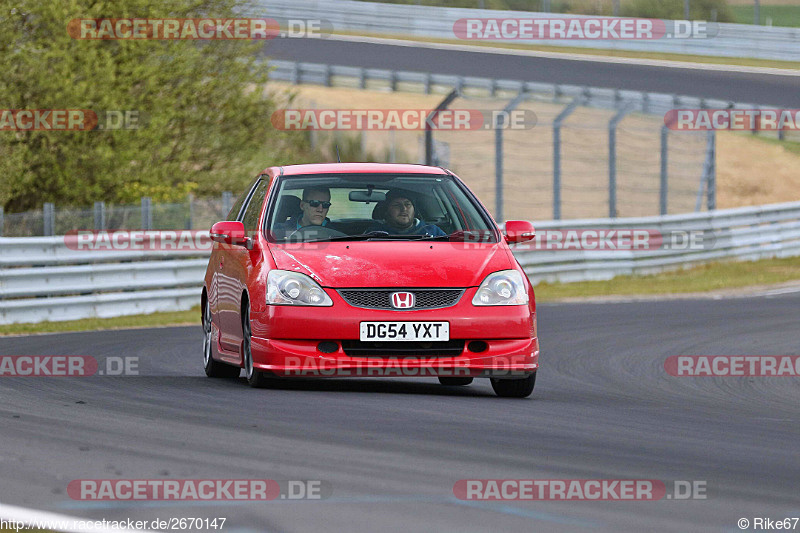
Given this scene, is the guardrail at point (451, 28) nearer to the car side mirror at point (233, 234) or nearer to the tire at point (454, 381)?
the tire at point (454, 381)

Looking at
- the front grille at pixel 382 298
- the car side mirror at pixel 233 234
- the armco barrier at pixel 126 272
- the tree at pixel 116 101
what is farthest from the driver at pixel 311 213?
the tree at pixel 116 101

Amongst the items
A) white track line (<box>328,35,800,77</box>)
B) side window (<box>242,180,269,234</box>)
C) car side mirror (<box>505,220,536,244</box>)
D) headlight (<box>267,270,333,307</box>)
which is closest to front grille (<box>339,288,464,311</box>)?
headlight (<box>267,270,333,307</box>)

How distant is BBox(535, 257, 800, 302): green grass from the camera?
2272 cm

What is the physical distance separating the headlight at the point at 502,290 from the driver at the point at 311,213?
132 cm

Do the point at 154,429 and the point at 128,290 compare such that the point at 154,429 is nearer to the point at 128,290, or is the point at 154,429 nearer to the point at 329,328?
the point at 329,328

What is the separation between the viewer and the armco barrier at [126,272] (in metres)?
17.6

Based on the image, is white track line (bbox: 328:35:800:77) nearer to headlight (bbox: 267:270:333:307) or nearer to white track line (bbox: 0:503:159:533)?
headlight (bbox: 267:270:333:307)

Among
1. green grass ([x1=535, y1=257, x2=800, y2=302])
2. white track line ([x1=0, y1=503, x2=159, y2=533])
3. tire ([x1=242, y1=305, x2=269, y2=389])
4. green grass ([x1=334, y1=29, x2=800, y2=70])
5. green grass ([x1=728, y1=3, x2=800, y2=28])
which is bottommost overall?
green grass ([x1=535, y1=257, x2=800, y2=302])

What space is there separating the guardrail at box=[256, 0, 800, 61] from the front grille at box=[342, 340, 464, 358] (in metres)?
37.2

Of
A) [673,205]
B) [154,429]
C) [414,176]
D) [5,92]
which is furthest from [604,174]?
[154,429]

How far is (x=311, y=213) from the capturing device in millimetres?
10234

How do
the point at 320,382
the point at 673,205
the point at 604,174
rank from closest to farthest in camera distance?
the point at 320,382 → the point at 604,174 → the point at 673,205

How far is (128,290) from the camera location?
1939 cm

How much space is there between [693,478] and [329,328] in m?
3.36
